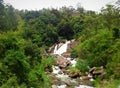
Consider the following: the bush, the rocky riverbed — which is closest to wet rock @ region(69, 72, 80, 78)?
the rocky riverbed

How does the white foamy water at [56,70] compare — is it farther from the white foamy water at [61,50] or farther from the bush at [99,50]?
the white foamy water at [61,50]

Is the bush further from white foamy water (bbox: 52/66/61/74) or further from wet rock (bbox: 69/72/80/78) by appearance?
white foamy water (bbox: 52/66/61/74)

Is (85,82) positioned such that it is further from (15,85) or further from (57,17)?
(57,17)

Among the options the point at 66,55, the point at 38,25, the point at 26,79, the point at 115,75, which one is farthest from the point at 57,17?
the point at 26,79

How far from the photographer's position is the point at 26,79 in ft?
71.2

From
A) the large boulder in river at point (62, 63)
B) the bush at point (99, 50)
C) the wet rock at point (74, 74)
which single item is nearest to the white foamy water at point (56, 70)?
the large boulder in river at point (62, 63)

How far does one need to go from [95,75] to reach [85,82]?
2.28m

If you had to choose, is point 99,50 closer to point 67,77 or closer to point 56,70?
point 67,77

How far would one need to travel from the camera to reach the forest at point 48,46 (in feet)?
70.4

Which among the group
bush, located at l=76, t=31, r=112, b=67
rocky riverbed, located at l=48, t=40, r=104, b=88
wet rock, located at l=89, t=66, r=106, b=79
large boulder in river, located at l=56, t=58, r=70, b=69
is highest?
bush, located at l=76, t=31, r=112, b=67

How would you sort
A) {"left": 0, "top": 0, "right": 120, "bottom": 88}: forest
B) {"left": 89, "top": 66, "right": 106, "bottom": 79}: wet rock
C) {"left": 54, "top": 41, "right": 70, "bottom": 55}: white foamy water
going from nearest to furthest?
{"left": 0, "top": 0, "right": 120, "bottom": 88}: forest < {"left": 89, "top": 66, "right": 106, "bottom": 79}: wet rock < {"left": 54, "top": 41, "right": 70, "bottom": 55}: white foamy water

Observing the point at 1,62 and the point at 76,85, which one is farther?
the point at 76,85

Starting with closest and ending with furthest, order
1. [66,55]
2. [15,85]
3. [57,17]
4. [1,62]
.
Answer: [15,85] → [1,62] → [66,55] → [57,17]

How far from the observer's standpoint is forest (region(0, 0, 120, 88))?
21453mm
